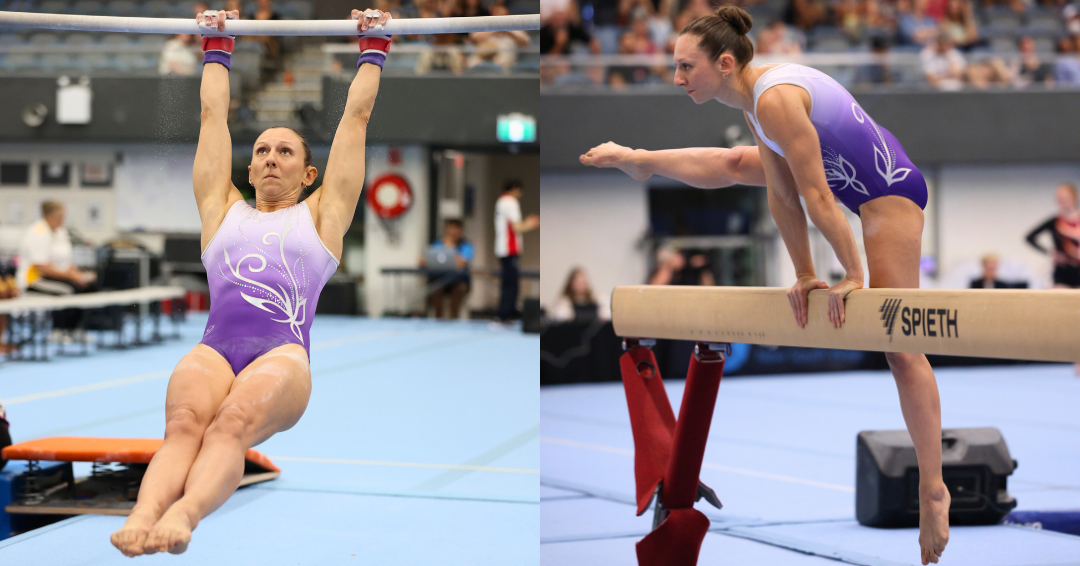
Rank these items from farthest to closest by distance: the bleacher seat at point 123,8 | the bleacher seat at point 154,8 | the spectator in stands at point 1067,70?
the spectator in stands at point 1067,70
the bleacher seat at point 154,8
the bleacher seat at point 123,8

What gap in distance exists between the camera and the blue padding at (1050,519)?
381cm

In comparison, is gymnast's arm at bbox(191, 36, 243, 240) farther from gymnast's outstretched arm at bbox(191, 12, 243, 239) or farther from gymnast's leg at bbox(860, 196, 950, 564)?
gymnast's leg at bbox(860, 196, 950, 564)

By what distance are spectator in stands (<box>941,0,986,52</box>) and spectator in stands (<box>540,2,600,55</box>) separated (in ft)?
14.4

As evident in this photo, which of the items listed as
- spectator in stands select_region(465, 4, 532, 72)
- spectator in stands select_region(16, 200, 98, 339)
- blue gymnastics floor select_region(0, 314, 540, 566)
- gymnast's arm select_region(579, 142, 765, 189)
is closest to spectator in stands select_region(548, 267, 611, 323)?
blue gymnastics floor select_region(0, 314, 540, 566)

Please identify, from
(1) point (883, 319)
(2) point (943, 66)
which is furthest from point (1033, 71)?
(1) point (883, 319)

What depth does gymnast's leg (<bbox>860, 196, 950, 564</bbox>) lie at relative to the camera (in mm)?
2650

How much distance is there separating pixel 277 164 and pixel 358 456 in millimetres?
2053

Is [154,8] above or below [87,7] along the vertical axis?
above

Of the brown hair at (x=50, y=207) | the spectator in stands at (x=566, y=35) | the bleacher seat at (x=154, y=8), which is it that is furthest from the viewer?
the spectator in stands at (x=566, y=35)

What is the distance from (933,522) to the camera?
2633 millimetres

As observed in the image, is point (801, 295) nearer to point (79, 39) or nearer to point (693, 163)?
point (693, 163)

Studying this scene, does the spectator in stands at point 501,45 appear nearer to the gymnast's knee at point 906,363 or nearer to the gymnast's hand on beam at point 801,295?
the gymnast's hand on beam at point 801,295

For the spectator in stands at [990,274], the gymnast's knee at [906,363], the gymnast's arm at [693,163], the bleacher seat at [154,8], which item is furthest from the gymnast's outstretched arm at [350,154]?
the spectator in stands at [990,274]

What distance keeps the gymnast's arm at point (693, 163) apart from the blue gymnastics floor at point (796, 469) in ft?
4.68
